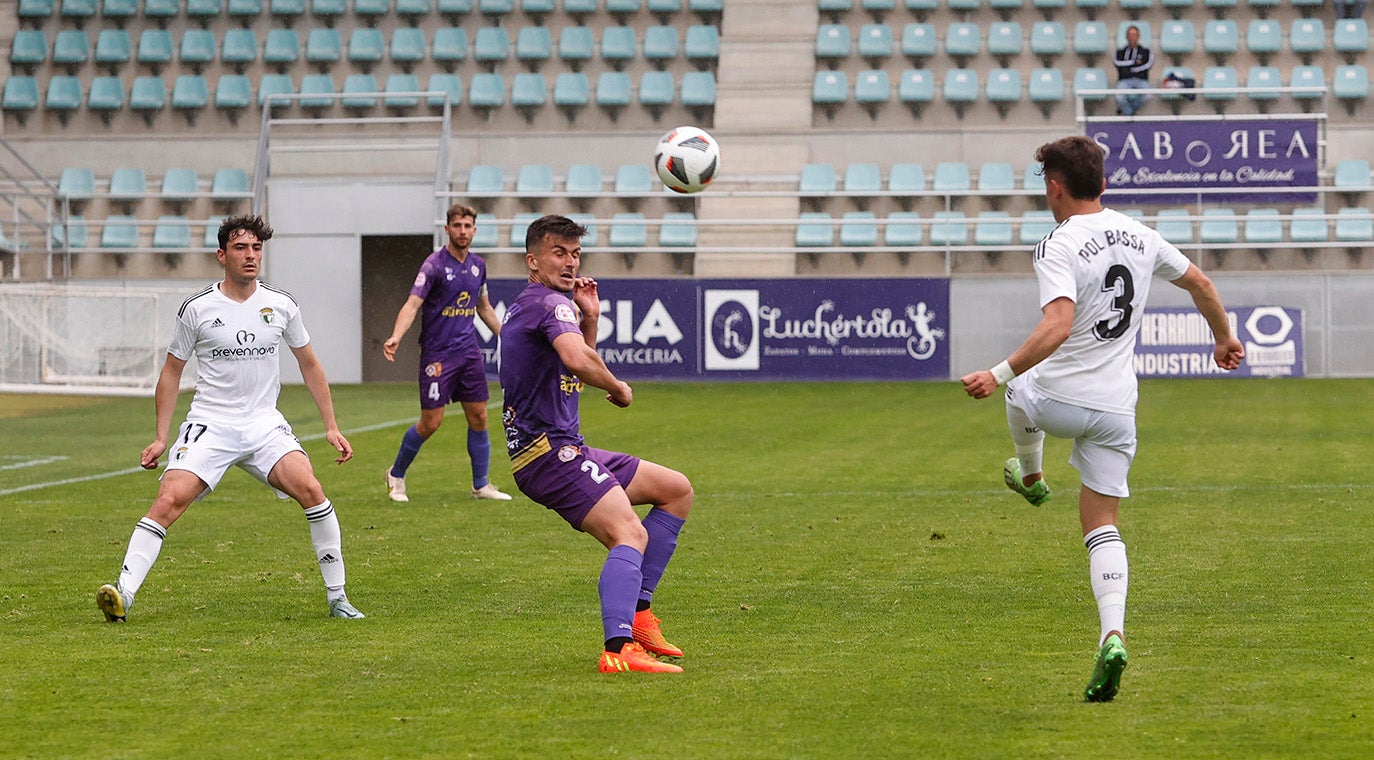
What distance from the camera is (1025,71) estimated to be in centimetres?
3117

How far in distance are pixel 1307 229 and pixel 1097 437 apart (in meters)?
23.7

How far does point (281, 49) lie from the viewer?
32.2m

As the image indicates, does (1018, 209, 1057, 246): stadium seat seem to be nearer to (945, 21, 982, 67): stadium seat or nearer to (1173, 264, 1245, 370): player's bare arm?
(945, 21, 982, 67): stadium seat

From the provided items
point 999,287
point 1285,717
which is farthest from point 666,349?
point 1285,717

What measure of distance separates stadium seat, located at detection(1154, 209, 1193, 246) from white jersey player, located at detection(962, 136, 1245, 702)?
2199 centimetres

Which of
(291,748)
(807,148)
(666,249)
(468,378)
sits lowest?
(291,748)

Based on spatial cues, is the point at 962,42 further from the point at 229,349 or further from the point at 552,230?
the point at 552,230

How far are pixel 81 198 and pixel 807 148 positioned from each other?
40.7ft

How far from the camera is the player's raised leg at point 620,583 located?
612cm

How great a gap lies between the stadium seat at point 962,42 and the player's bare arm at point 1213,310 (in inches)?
1002

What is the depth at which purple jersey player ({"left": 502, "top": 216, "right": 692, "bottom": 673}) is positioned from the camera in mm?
6129

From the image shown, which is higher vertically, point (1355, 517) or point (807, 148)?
point (807, 148)

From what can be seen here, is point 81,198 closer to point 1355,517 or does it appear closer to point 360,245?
point 360,245

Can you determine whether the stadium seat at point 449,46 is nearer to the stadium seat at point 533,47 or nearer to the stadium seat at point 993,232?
the stadium seat at point 533,47
